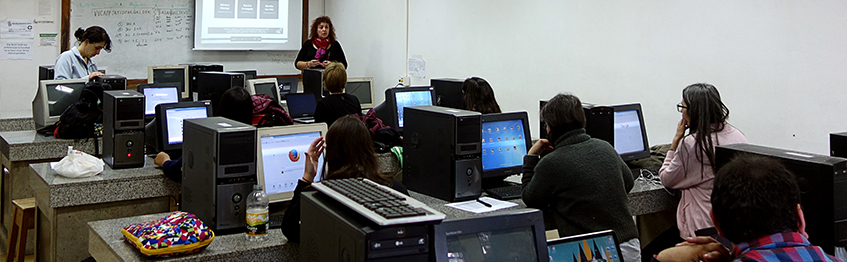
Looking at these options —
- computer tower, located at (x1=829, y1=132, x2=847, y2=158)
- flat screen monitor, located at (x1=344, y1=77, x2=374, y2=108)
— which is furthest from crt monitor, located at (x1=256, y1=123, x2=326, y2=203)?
flat screen monitor, located at (x1=344, y1=77, x2=374, y2=108)

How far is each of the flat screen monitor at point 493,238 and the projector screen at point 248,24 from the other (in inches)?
294

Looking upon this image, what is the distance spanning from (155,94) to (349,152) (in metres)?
3.11

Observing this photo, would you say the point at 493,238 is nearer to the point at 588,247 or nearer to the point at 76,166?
the point at 588,247

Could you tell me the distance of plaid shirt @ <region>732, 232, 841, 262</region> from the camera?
1.57m

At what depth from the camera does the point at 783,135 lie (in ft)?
13.7

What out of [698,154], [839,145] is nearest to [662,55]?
[698,154]

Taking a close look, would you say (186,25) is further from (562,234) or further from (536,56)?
(562,234)

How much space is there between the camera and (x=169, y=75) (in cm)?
654

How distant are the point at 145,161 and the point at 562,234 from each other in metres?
2.28

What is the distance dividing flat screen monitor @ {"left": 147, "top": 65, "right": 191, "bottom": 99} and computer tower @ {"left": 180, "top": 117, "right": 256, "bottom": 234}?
4157mm

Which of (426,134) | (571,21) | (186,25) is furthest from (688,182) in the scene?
(186,25)

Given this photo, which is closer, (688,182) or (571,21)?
(688,182)

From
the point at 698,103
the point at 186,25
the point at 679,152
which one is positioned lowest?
the point at 679,152

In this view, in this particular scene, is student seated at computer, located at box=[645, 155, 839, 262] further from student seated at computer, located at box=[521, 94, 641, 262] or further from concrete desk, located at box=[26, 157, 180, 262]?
concrete desk, located at box=[26, 157, 180, 262]
